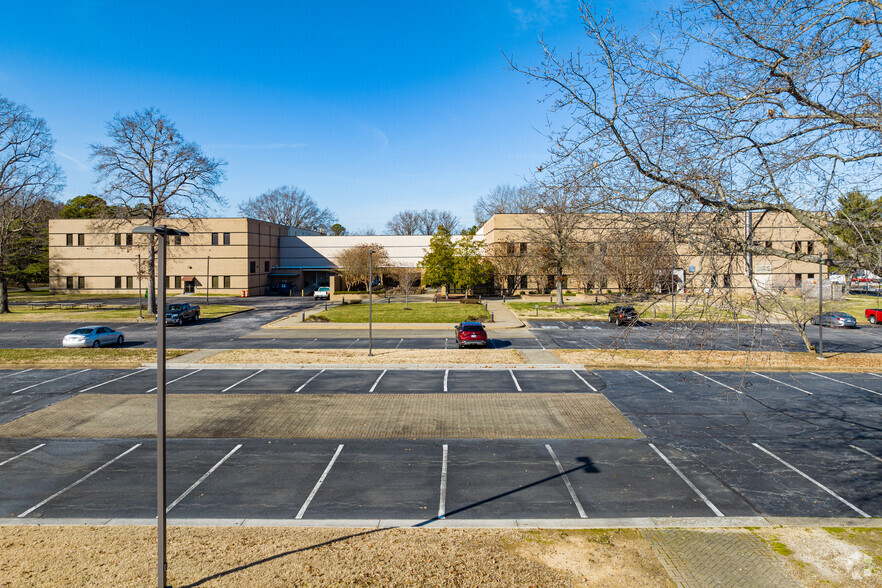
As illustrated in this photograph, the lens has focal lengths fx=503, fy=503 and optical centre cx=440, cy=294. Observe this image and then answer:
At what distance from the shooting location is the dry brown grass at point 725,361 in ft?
73.8

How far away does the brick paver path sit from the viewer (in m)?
7.45

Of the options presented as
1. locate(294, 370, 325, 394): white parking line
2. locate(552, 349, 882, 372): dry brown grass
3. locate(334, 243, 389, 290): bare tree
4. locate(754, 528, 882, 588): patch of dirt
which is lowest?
locate(754, 528, 882, 588): patch of dirt

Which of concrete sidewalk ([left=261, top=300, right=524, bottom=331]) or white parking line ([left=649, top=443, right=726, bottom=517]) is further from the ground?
concrete sidewalk ([left=261, top=300, right=524, bottom=331])

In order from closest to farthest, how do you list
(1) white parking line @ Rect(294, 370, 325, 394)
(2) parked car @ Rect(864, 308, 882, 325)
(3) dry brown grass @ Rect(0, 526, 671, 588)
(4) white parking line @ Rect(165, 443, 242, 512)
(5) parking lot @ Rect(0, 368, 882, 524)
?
(3) dry brown grass @ Rect(0, 526, 671, 588) → (5) parking lot @ Rect(0, 368, 882, 524) → (4) white parking line @ Rect(165, 443, 242, 512) → (1) white parking line @ Rect(294, 370, 325, 394) → (2) parked car @ Rect(864, 308, 882, 325)

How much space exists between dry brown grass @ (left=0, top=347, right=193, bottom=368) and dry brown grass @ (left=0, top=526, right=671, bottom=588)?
1727 centimetres

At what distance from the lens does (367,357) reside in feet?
83.7

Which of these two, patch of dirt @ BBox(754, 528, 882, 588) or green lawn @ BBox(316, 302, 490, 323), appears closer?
patch of dirt @ BBox(754, 528, 882, 588)

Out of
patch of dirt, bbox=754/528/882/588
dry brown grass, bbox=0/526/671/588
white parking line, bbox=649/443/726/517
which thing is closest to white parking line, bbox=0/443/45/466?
dry brown grass, bbox=0/526/671/588

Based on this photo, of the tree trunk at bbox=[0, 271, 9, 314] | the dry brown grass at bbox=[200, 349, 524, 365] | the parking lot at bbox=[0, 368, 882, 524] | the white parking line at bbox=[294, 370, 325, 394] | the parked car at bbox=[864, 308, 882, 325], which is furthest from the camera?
the tree trunk at bbox=[0, 271, 9, 314]

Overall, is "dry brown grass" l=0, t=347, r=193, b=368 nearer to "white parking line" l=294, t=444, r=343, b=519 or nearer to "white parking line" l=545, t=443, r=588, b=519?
"white parking line" l=294, t=444, r=343, b=519

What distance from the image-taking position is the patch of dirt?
293 inches

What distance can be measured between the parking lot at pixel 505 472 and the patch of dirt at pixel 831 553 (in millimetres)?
857

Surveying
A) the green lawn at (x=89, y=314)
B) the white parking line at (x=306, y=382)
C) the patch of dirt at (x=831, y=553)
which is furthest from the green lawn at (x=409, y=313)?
the patch of dirt at (x=831, y=553)

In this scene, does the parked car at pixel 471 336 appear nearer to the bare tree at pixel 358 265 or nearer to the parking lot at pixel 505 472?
the parking lot at pixel 505 472
